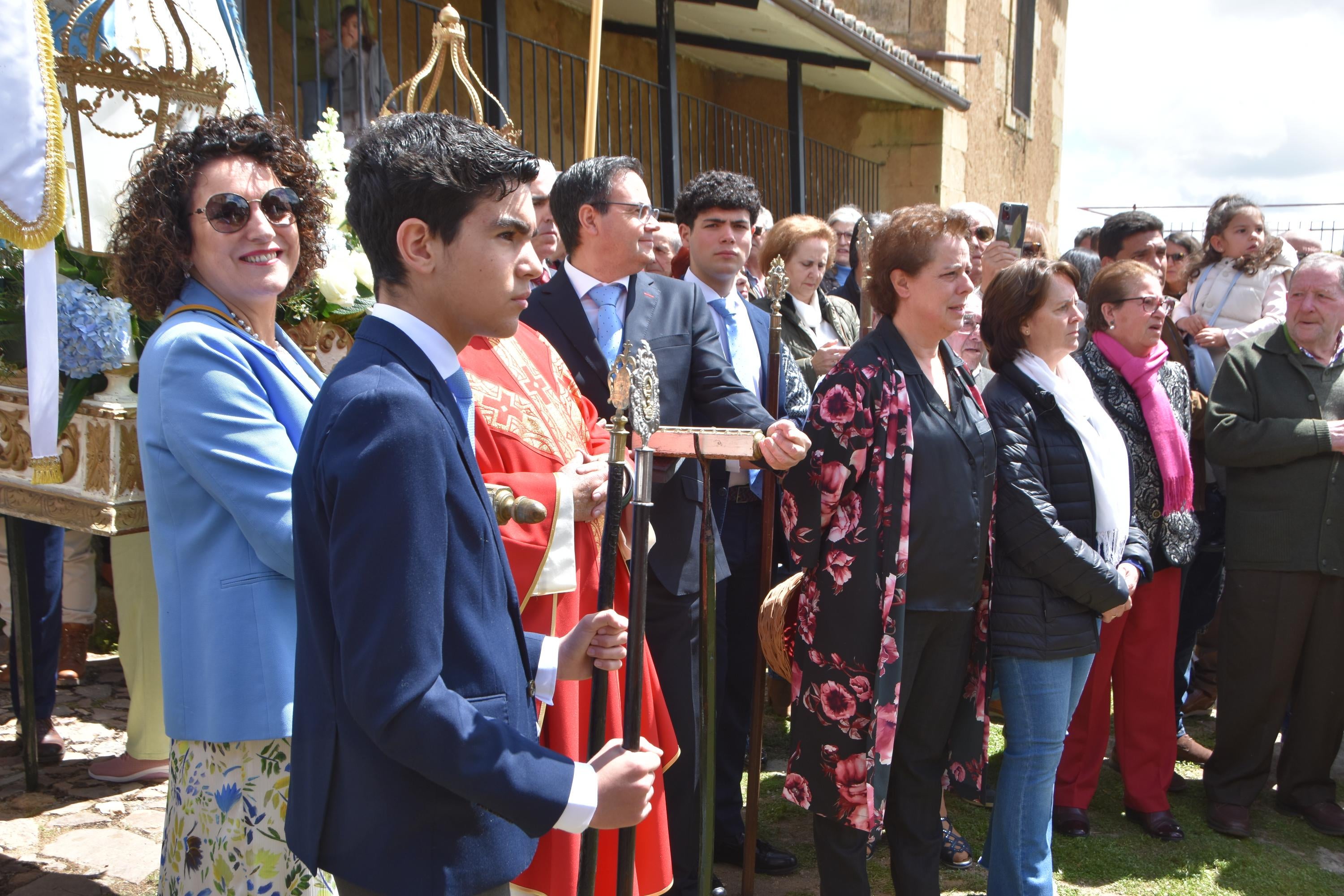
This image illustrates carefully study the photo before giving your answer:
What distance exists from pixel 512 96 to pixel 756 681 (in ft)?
24.9

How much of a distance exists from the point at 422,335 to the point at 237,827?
103cm

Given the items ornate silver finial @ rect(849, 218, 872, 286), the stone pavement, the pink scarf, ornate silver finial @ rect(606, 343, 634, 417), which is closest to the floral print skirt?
ornate silver finial @ rect(606, 343, 634, 417)

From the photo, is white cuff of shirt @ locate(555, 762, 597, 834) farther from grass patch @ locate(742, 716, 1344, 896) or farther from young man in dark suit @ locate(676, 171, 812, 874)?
grass patch @ locate(742, 716, 1344, 896)

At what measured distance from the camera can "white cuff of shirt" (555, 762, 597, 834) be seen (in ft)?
4.60

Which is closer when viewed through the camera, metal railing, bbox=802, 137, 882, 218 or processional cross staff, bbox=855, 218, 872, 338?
processional cross staff, bbox=855, 218, 872, 338

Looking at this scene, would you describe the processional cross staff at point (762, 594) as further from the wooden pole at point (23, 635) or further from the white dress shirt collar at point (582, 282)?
the wooden pole at point (23, 635)

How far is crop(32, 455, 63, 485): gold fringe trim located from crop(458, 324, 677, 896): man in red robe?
95 cm

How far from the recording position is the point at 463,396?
1.63 m

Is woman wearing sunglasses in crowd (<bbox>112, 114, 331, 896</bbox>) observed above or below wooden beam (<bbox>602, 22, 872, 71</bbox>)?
below

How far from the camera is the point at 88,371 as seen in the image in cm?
281

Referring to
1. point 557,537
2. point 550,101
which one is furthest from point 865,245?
point 550,101

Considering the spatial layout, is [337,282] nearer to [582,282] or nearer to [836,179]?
[582,282]

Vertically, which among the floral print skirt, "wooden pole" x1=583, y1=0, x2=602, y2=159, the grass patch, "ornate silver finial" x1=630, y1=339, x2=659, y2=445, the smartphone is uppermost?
"wooden pole" x1=583, y1=0, x2=602, y2=159

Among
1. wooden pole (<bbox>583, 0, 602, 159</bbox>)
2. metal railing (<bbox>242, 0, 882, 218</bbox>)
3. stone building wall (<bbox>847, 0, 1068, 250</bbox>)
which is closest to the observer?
wooden pole (<bbox>583, 0, 602, 159</bbox>)
